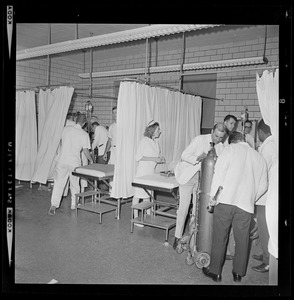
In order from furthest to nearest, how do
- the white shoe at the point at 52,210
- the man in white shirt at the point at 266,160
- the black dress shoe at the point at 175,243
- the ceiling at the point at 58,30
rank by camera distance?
the ceiling at the point at 58,30 < the white shoe at the point at 52,210 < the black dress shoe at the point at 175,243 < the man in white shirt at the point at 266,160

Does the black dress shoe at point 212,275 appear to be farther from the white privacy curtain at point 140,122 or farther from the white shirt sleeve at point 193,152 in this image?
the white privacy curtain at point 140,122

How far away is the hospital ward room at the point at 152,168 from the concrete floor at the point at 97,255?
0.05 ft

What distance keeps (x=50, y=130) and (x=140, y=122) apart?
223 centimetres

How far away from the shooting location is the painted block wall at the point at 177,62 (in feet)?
21.8

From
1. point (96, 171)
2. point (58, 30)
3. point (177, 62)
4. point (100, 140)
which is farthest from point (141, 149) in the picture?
point (177, 62)

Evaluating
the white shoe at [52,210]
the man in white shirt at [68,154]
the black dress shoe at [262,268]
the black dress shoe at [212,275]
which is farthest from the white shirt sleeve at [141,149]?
the black dress shoe at [262,268]

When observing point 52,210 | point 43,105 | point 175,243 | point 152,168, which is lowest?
point 175,243

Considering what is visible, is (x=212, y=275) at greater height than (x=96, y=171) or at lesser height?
lesser

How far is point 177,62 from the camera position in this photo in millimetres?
8094

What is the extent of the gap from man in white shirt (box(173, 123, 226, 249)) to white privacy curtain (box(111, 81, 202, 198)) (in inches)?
48.4

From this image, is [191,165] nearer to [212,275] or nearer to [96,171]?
[212,275]
